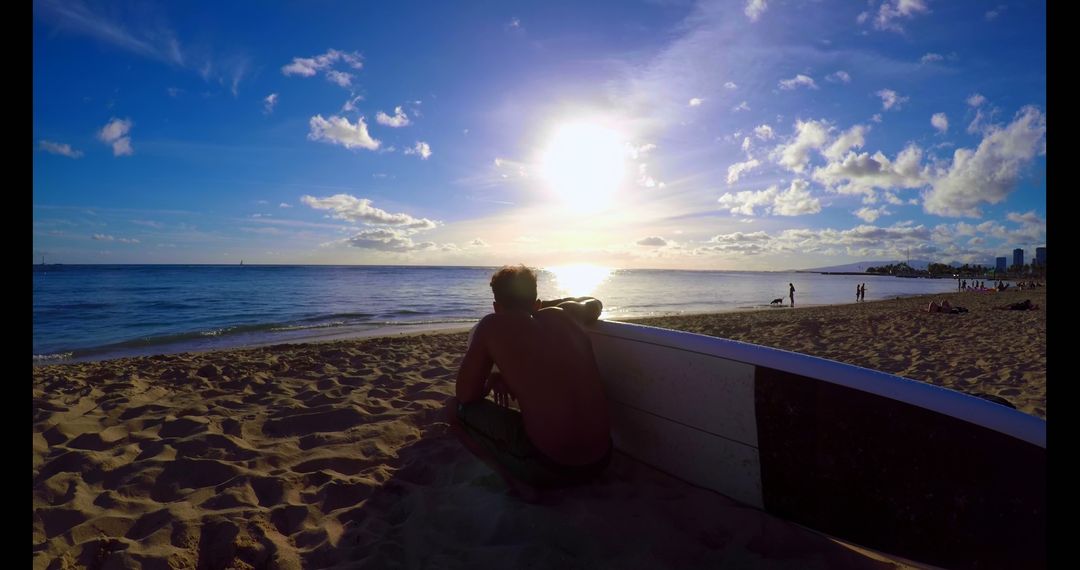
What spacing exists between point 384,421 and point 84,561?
1.88 metres

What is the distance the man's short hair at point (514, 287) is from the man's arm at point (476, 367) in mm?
132

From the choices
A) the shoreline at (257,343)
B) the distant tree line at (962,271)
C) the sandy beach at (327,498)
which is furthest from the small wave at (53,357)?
the distant tree line at (962,271)

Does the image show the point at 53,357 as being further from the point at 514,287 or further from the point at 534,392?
the point at 534,392

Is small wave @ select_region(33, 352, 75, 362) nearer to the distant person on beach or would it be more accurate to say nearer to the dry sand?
the distant person on beach

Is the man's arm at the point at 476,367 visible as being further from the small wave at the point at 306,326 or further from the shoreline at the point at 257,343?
the small wave at the point at 306,326

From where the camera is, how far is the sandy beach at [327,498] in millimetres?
2160

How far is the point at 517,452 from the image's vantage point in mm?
2543

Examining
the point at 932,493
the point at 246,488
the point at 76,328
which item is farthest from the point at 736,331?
the point at 76,328

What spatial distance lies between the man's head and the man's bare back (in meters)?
0.07

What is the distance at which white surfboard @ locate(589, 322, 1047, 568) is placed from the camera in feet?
6.39

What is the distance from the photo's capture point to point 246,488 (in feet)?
Answer: 8.96

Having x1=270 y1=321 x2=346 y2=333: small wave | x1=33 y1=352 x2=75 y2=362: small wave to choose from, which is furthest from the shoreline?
x1=270 y1=321 x2=346 y2=333: small wave

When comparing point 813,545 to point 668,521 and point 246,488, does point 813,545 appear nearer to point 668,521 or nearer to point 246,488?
point 668,521

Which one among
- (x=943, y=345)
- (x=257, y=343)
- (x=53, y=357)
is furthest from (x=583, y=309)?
(x=53, y=357)
